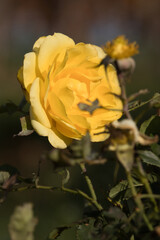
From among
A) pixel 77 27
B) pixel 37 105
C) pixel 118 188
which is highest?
pixel 37 105

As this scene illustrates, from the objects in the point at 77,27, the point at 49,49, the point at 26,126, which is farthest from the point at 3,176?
the point at 77,27

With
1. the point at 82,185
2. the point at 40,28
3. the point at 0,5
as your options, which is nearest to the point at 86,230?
the point at 82,185

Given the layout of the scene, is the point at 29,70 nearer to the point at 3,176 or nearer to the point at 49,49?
the point at 49,49

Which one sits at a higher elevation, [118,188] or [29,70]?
[29,70]

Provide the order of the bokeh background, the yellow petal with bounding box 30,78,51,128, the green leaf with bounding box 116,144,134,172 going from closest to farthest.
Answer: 1. the green leaf with bounding box 116,144,134,172
2. the yellow petal with bounding box 30,78,51,128
3. the bokeh background

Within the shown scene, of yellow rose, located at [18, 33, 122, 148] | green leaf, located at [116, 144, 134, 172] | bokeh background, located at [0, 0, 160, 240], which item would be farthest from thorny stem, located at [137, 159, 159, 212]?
bokeh background, located at [0, 0, 160, 240]

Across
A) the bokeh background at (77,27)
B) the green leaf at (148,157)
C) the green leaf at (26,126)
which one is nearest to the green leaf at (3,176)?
the green leaf at (26,126)

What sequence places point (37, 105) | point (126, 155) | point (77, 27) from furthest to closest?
point (77, 27) < point (37, 105) < point (126, 155)

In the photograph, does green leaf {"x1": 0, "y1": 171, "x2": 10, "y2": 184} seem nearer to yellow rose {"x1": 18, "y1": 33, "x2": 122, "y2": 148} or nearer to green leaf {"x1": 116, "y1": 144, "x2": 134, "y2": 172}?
yellow rose {"x1": 18, "y1": 33, "x2": 122, "y2": 148}
